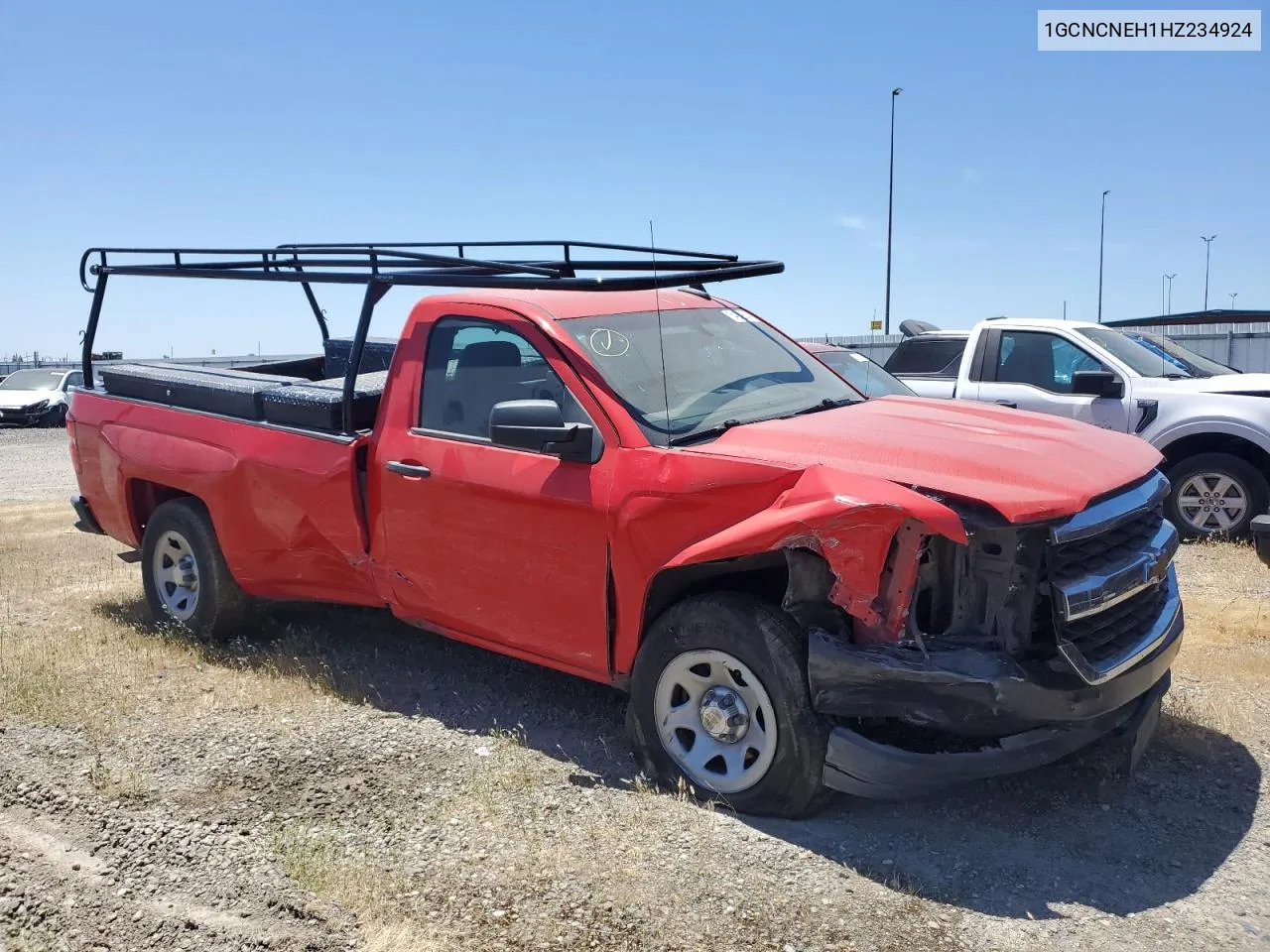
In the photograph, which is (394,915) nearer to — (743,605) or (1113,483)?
(743,605)

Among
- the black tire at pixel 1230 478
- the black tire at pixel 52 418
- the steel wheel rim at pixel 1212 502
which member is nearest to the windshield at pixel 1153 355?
the black tire at pixel 1230 478

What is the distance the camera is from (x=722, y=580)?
4156mm

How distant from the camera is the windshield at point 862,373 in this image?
28.4 ft

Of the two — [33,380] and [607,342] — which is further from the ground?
[607,342]

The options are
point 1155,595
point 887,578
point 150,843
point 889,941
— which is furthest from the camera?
point 1155,595

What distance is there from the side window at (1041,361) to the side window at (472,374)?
6.16 metres

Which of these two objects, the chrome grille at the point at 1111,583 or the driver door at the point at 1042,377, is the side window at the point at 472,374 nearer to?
the chrome grille at the point at 1111,583

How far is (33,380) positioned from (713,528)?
2587 cm

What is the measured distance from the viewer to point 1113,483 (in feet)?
12.7

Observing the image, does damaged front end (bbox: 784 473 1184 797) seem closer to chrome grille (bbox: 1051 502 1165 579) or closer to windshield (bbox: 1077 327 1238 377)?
chrome grille (bbox: 1051 502 1165 579)

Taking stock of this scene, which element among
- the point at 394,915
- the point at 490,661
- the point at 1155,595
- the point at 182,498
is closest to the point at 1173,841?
the point at 1155,595

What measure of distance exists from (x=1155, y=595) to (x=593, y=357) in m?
2.41

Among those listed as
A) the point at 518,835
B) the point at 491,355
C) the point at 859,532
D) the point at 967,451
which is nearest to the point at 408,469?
the point at 491,355

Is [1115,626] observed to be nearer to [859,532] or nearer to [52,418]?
[859,532]
